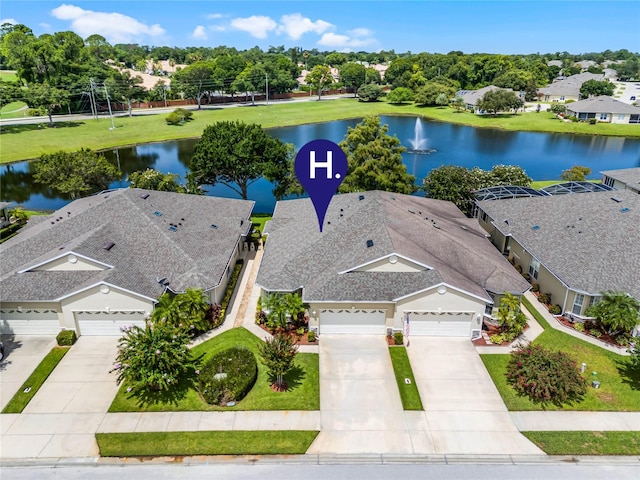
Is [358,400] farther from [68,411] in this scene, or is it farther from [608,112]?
[608,112]

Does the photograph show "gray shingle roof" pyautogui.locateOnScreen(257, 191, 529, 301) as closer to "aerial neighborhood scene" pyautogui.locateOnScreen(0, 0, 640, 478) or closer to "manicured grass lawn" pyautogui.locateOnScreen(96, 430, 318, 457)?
"aerial neighborhood scene" pyautogui.locateOnScreen(0, 0, 640, 478)

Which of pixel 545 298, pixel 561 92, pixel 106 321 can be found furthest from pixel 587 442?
pixel 561 92

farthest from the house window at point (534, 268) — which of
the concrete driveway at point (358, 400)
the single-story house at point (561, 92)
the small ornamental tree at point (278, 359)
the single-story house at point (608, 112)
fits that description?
the single-story house at point (561, 92)

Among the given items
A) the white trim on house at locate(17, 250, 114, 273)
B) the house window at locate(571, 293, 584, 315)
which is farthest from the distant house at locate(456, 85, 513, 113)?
the white trim on house at locate(17, 250, 114, 273)

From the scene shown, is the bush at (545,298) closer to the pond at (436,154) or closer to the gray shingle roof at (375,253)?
the gray shingle roof at (375,253)

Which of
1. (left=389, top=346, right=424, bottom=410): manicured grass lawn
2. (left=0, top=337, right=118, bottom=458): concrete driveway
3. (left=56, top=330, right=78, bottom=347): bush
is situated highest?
(left=56, top=330, right=78, bottom=347): bush

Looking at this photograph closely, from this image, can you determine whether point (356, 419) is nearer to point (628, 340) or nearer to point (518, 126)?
point (628, 340)
